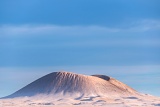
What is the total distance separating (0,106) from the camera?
627 ft

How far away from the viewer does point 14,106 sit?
198875mm

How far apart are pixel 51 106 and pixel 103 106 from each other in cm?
2280

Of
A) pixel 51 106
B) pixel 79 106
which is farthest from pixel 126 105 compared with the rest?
pixel 51 106

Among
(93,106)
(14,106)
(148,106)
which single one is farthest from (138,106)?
(14,106)

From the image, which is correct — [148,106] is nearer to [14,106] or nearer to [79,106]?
[79,106]

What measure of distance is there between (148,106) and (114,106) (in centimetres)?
1498

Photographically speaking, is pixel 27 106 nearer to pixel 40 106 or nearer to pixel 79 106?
pixel 40 106

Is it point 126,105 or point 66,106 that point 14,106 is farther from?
point 126,105

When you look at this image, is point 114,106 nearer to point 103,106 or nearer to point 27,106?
point 103,106

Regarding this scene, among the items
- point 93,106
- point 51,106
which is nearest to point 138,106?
point 93,106

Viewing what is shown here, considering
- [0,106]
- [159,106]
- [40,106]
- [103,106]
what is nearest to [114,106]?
[103,106]

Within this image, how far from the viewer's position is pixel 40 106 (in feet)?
645

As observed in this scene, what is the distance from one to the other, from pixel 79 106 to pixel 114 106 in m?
15.4

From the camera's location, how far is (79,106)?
196 metres
